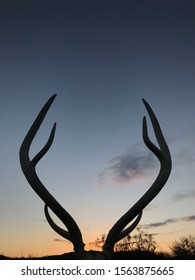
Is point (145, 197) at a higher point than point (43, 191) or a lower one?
lower

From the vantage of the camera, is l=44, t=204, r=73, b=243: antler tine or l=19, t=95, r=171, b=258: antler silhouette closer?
l=19, t=95, r=171, b=258: antler silhouette

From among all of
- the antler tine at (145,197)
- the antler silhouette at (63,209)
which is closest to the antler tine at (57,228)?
the antler silhouette at (63,209)

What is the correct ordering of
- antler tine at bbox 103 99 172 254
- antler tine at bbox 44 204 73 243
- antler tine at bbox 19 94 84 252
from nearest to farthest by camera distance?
antler tine at bbox 19 94 84 252 → antler tine at bbox 103 99 172 254 → antler tine at bbox 44 204 73 243

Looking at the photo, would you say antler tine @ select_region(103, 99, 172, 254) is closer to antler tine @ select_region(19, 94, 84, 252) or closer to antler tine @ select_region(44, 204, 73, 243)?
antler tine @ select_region(19, 94, 84, 252)

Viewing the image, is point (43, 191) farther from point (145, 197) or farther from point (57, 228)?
point (145, 197)

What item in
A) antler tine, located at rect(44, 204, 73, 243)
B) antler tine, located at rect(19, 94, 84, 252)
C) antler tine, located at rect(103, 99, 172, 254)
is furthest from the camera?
antler tine, located at rect(44, 204, 73, 243)

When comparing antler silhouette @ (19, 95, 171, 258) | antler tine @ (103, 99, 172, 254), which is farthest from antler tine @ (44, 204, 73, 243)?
antler tine @ (103, 99, 172, 254)

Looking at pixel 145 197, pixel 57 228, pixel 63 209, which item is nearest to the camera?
pixel 63 209

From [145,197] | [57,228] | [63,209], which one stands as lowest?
[57,228]

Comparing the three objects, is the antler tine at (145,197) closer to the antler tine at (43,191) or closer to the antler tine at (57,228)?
the antler tine at (43,191)

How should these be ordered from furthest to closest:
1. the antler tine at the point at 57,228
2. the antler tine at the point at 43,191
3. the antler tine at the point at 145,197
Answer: the antler tine at the point at 57,228 < the antler tine at the point at 145,197 < the antler tine at the point at 43,191

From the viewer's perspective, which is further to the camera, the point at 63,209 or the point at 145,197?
the point at 145,197

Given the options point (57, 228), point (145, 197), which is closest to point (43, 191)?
point (57, 228)
